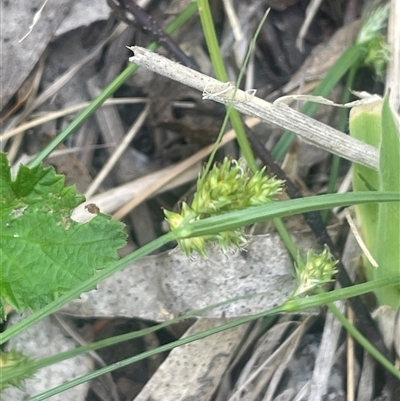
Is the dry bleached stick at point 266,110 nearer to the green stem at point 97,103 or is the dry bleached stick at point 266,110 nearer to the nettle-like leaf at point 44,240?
the green stem at point 97,103

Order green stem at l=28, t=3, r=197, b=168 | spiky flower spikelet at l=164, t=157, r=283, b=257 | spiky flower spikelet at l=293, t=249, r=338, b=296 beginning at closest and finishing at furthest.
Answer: spiky flower spikelet at l=164, t=157, r=283, b=257
spiky flower spikelet at l=293, t=249, r=338, b=296
green stem at l=28, t=3, r=197, b=168

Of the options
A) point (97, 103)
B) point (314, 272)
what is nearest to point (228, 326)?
point (314, 272)

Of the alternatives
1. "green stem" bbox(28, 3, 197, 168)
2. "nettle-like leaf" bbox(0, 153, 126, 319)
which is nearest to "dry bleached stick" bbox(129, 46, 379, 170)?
"green stem" bbox(28, 3, 197, 168)

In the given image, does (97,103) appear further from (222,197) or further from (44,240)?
(222,197)

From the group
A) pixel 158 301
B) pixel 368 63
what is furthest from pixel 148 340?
pixel 368 63

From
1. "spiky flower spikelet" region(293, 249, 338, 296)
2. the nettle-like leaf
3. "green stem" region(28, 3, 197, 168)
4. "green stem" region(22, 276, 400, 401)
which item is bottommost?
"green stem" region(22, 276, 400, 401)

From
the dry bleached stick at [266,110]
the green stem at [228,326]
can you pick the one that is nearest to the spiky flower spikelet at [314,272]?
the green stem at [228,326]

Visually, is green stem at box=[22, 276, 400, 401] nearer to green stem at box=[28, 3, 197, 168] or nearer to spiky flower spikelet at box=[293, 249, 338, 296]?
spiky flower spikelet at box=[293, 249, 338, 296]
